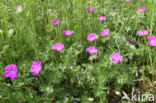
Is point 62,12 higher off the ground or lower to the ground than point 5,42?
higher

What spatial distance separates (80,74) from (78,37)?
480 millimetres

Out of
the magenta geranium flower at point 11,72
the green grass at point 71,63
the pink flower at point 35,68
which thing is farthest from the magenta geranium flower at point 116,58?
the magenta geranium flower at point 11,72

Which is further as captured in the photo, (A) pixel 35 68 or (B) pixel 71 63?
(B) pixel 71 63

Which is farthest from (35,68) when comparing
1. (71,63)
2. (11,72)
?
(71,63)

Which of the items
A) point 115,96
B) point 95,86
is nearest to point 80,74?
point 95,86

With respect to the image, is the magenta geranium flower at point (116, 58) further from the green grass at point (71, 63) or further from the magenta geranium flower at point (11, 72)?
the magenta geranium flower at point (11, 72)

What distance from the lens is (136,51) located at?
5.03 ft

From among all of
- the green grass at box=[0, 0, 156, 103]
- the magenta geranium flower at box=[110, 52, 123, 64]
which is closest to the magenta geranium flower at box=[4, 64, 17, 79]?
the green grass at box=[0, 0, 156, 103]

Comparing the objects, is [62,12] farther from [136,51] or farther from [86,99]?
[86,99]

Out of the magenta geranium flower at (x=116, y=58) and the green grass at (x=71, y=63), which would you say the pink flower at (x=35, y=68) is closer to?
the green grass at (x=71, y=63)

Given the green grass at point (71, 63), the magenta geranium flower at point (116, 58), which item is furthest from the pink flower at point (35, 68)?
the magenta geranium flower at point (116, 58)

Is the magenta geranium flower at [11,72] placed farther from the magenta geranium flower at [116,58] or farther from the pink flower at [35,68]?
the magenta geranium flower at [116,58]

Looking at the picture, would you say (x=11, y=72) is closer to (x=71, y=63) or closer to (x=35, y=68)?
(x=35, y=68)

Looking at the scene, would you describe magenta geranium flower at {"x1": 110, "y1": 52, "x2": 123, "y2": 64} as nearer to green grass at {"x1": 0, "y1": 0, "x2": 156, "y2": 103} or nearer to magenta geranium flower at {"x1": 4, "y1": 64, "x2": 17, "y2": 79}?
green grass at {"x1": 0, "y1": 0, "x2": 156, "y2": 103}
